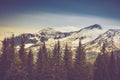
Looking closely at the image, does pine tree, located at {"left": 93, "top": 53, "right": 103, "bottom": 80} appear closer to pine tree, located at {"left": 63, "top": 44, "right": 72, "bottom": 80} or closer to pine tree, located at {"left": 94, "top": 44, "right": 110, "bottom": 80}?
pine tree, located at {"left": 94, "top": 44, "right": 110, "bottom": 80}

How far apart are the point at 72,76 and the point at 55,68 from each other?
5.60m

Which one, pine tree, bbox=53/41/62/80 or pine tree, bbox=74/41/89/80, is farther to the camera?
pine tree, bbox=53/41/62/80

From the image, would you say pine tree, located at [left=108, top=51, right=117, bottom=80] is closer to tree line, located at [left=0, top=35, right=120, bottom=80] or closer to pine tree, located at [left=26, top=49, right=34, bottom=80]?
tree line, located at [left=0, top=35, right=120, bottom=80]

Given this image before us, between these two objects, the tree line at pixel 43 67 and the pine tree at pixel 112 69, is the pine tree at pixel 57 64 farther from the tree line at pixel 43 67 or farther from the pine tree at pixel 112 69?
the pine tree at pixel 112 69

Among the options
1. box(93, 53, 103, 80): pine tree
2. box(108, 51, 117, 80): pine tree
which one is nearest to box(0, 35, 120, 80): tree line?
box(93, 53, 103, 80): pine tree

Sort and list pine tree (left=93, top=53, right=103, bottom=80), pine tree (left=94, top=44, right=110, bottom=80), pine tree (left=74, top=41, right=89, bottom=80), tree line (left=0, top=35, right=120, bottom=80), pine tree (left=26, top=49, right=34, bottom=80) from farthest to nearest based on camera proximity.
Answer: pine tree (left=93, top=53, right=103, bottom=80)
pine tree (left=94, top=44, right=110, bottom=80)
pine tree (left=26, top=49, right=34, bottom=80)
pine tree (left=74, top=41, right=89, bottom=80)
tree line (left=0, top=35, right=120, bottom=80)

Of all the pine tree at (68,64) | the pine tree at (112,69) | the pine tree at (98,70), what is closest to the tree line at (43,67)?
the pine tree at (68,64)

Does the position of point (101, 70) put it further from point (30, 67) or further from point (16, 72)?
point (16, 72)

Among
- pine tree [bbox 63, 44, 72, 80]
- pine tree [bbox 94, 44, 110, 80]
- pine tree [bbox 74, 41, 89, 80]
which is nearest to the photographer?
pine tree [bbox 74, 41, 89, 80]

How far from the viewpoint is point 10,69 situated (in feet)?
281

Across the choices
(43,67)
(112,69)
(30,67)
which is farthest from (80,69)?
(112,69)

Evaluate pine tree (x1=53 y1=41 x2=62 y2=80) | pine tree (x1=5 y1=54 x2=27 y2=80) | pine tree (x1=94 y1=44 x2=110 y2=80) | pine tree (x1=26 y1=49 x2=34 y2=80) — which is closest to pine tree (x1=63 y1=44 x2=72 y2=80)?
pine tree (x1=53 y1=41 x2=62 y2=80)

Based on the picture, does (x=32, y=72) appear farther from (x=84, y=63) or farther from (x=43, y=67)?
(x=84, y=63)

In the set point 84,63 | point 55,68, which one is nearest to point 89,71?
point 84,63
